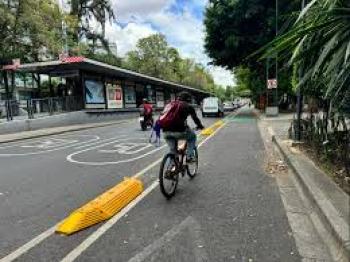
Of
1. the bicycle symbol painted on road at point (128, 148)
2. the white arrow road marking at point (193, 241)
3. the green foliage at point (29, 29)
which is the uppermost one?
the green foliage at point (29, 29)

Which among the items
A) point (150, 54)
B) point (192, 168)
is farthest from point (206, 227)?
point (150, 54)

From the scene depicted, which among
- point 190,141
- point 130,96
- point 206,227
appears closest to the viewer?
point 206,227

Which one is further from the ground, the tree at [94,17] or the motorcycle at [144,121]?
the tree at [94,17]

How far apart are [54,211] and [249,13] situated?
3196 cm

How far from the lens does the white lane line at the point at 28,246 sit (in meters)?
4.61

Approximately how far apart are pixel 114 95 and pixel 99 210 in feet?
113

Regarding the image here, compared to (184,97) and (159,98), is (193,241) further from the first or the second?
(159,98)

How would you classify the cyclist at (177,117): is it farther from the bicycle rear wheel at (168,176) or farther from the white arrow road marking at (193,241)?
the white arrow road marking at (193,241)

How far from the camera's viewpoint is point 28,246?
4.93 meters

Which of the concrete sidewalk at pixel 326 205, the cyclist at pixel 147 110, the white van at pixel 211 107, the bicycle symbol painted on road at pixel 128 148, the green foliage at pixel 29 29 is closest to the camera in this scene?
the concrete sidewalk at pixel 326 205

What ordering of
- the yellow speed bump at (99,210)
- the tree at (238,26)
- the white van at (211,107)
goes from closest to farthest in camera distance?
1. the yellow speed bump at (99,210)
2. the tree at (238,26)
3. the white van at (211,107)

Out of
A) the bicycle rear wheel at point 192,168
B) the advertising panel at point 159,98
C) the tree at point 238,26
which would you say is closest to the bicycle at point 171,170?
the bicycle rear wheel at point 192,168

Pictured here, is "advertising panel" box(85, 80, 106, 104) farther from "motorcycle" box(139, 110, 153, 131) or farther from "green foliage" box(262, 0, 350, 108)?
"green foliage" box(262, 0, 350, 108)

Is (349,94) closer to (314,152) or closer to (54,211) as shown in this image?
(314,152)
